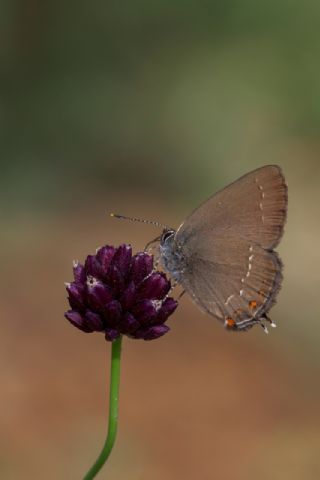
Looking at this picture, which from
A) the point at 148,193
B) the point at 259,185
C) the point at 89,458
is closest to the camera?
the point at 259,185

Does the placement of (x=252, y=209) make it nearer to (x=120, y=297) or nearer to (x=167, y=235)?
(x=167, y=235)

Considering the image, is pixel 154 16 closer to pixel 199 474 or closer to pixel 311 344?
pixel 311 344

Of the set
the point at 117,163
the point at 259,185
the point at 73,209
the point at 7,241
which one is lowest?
the point at 259,185

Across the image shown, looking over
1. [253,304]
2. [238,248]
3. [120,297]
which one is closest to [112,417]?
[120,297]

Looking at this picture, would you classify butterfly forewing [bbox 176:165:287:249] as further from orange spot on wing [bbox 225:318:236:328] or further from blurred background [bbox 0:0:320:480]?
blurred background [bbox 0:0:320:480]

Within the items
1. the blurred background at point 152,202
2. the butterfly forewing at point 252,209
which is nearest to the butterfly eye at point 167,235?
the butterfly forewing at point 252,209

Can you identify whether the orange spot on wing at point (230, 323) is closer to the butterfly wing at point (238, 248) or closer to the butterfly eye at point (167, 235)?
the butterfly wing at point (238, 248)

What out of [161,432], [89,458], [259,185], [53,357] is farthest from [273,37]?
[259,185]
